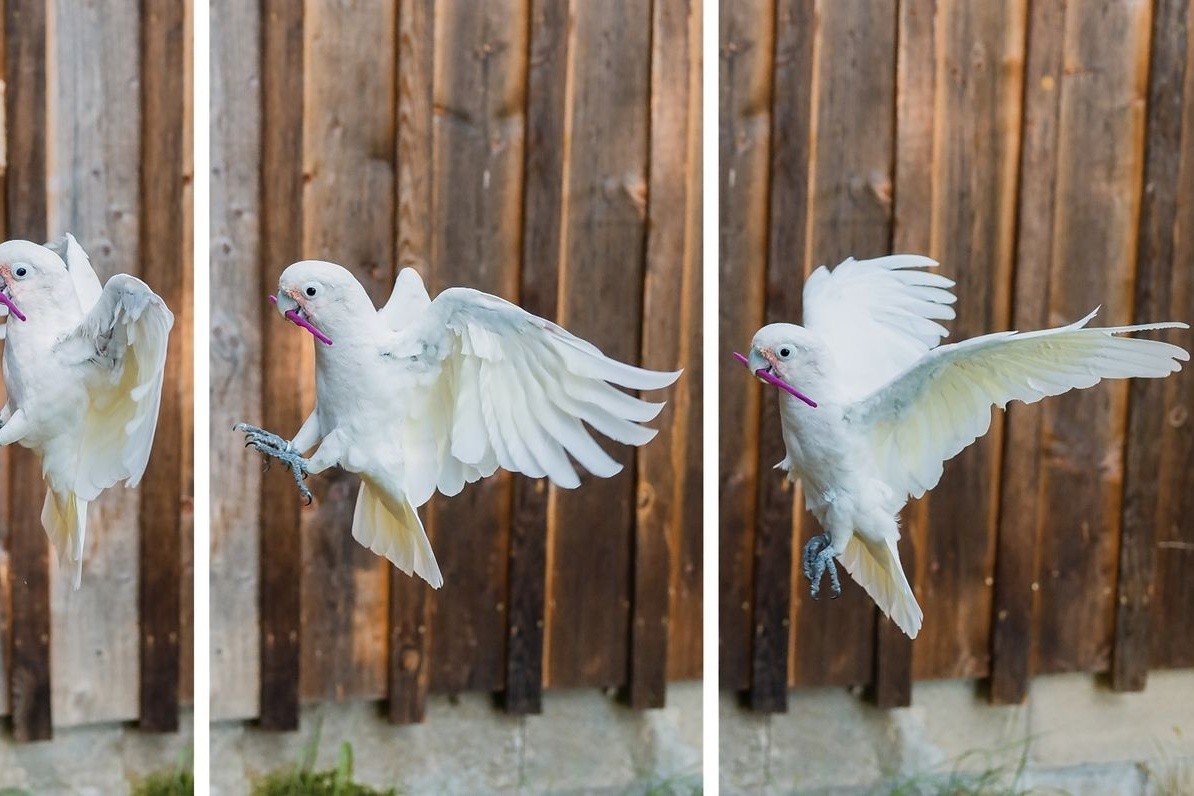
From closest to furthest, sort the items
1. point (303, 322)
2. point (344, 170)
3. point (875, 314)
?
point (303, 322)
point (875, 314)
point (344, 170)

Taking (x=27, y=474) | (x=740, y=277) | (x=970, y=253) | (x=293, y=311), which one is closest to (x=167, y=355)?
(x=27, y=474)

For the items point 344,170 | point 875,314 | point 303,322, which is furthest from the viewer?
point 344,170

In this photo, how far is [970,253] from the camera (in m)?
1.32

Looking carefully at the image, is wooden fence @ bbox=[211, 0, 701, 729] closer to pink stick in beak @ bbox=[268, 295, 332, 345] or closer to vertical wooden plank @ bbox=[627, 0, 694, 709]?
vertical wooden plank @ bbox=[627, 0, 694, 709]

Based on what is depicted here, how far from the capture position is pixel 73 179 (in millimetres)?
1215

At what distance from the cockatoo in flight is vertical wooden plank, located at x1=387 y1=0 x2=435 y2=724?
37cm

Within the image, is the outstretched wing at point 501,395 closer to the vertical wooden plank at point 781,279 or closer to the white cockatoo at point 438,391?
the white cockatoo at point 438,391

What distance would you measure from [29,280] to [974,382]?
0.78m

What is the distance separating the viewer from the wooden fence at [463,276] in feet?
3.99

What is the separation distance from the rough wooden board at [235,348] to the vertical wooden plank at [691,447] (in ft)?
1.35

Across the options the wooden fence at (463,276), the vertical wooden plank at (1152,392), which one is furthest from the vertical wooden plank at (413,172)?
the vertical wooden plank at (1152,392)

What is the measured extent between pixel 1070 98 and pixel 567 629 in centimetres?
75

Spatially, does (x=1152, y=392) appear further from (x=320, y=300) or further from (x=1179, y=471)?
(x=320, y=300)

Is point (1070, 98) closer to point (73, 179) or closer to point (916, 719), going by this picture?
point (916, 719)
